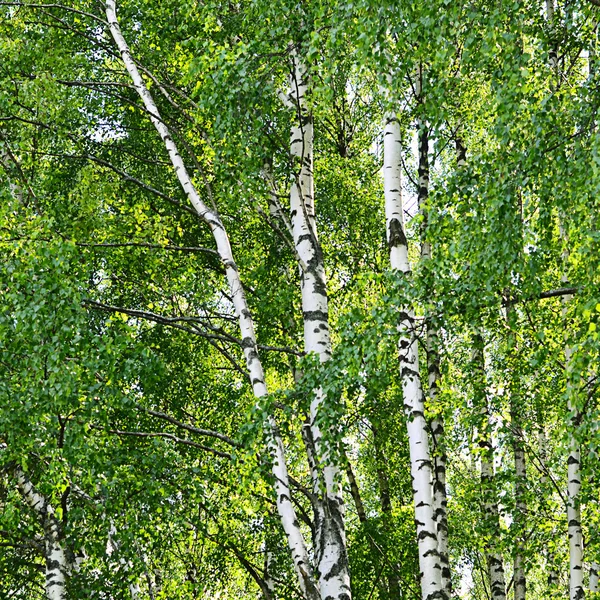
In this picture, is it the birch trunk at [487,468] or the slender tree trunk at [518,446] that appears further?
the slender tree trunk at [518,446]

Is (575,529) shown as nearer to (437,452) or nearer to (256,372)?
(437,452)

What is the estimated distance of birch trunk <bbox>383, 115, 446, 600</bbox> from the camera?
671 centimetres

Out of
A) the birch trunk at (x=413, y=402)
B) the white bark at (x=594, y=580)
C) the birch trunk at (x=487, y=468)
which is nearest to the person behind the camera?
the birch trunk at (x=413, y=402)

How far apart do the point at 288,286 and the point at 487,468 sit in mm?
3819

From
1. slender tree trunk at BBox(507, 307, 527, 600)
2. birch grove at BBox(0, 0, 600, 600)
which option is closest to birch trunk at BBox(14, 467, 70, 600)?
birch grove at BBox(0, 0, 600, 600)

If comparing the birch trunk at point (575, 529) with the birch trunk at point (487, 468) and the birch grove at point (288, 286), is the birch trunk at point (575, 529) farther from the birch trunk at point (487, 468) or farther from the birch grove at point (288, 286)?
the birch trunk at point (487, 468)

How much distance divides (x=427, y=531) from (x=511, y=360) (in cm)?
363

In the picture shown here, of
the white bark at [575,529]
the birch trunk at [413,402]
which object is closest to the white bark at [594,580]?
the white bark at [575,529]

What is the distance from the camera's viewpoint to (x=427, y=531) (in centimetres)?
680

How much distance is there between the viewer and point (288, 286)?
432 inches

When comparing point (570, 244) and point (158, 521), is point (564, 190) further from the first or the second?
point (158, 521)

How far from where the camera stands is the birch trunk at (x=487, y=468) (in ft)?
31.0

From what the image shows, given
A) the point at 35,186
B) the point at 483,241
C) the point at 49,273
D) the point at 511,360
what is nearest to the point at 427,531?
the point at 483,241

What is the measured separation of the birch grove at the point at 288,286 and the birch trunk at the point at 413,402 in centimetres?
2
